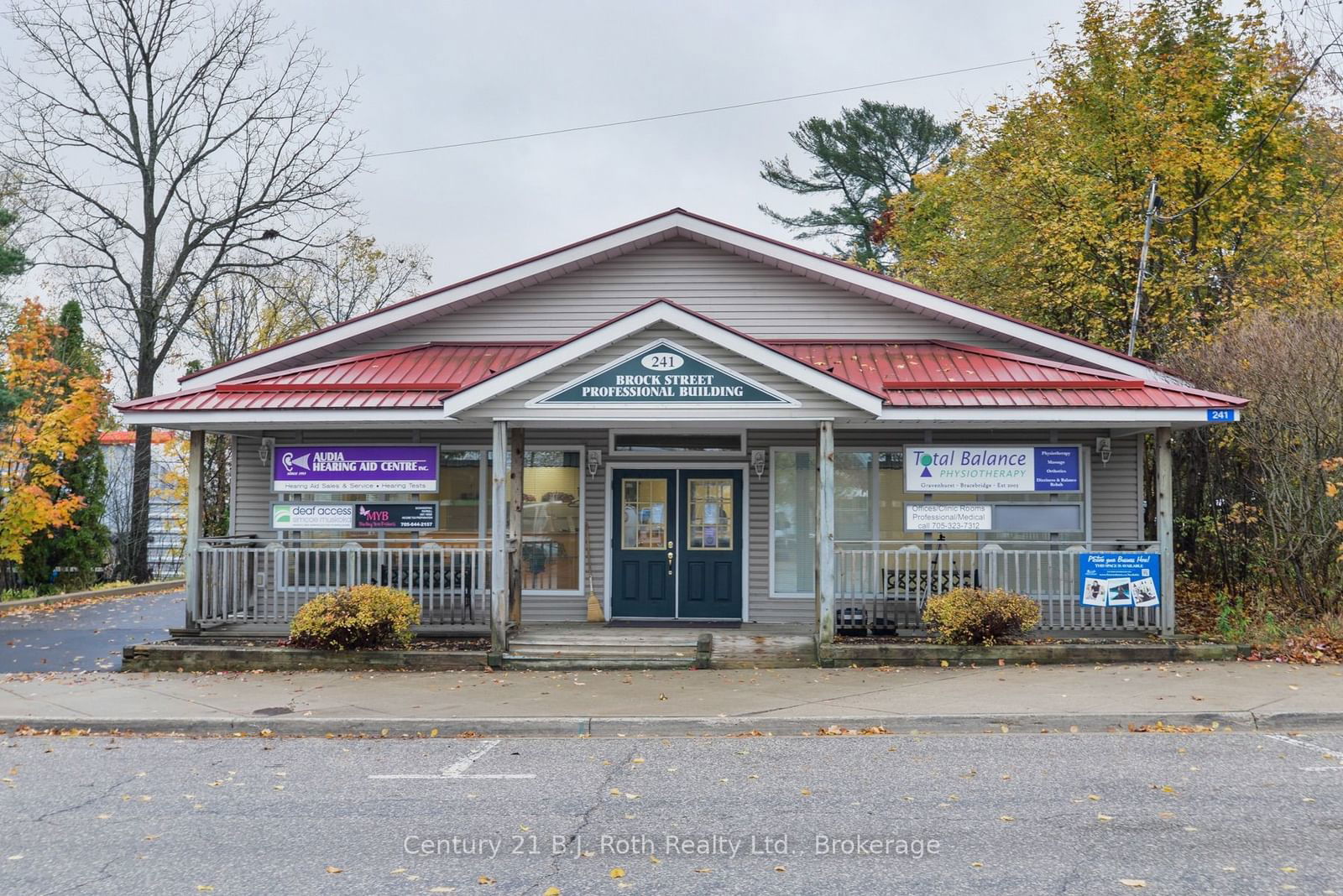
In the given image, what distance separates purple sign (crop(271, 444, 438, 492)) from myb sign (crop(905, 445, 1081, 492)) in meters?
6.29

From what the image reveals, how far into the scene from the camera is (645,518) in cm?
1485

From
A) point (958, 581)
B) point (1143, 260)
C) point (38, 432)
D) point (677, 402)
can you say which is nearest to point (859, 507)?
point (958, 581)

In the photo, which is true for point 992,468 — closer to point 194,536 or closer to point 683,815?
point 683,815

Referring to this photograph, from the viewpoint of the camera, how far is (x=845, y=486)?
47.9ft

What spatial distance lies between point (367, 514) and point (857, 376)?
660 cm

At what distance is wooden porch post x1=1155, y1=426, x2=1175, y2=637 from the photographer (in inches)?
512

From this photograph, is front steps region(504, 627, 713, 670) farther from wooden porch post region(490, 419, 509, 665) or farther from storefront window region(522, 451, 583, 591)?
storefront window region(522, 451, 583, 591)

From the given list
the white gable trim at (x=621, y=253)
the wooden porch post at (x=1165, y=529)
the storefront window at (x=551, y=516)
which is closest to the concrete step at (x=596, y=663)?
the storefront window at (x=551, y=516)

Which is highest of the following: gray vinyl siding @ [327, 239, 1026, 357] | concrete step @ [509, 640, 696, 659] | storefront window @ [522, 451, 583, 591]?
gray vinyl siding @ [327, 239, 1026, 357]

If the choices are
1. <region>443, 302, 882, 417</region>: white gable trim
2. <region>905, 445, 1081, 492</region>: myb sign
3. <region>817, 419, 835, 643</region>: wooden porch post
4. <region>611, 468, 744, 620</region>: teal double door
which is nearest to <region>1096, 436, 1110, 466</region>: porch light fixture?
<region>905, 445, 1081, 492</region>: myb sign

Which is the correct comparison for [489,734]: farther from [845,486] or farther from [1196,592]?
[1196,592]

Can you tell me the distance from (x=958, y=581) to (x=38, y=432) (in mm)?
19260

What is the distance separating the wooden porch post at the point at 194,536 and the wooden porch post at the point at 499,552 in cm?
394

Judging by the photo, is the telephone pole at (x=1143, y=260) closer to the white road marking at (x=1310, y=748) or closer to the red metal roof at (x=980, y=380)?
the red metal roof at (x=980, y=380)
